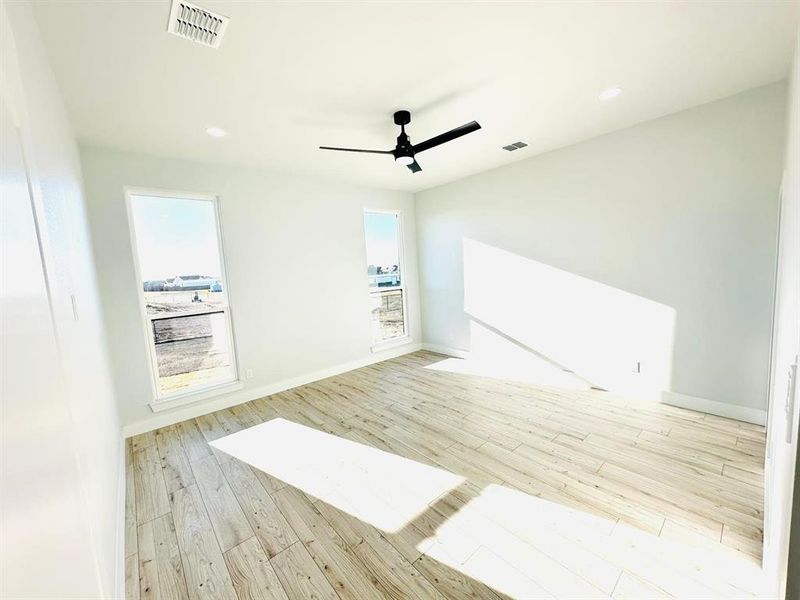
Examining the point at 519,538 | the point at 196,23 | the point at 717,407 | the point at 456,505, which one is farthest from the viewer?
the point at 717,407

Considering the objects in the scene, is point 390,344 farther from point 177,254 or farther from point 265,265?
point 177,254

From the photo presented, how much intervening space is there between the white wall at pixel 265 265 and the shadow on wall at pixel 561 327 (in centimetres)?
161

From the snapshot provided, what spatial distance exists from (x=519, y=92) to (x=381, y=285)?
129 inches

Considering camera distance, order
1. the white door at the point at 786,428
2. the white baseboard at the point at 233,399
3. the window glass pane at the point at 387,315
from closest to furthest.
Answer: the white door at the point at 786,428 < the white baseboard at the point at 233,399 < the window glass pane at the point at 387,315

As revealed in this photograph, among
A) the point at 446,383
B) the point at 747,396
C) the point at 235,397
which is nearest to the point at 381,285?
the point at 446,383

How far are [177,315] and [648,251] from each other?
16.0 feet

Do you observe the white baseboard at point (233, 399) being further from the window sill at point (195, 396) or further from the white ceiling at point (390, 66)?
the white ceiling at point (390, 66)

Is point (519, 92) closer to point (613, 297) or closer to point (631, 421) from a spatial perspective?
point (613, 297)

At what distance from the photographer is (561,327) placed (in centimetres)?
376

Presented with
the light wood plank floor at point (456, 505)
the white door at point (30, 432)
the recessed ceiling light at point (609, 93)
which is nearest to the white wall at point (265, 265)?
the light wood plank floor at point (456, 505)

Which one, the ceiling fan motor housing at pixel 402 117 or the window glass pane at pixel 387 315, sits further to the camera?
the window glass pane at pixel 387 315

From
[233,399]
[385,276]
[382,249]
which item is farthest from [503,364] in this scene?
[233,399]

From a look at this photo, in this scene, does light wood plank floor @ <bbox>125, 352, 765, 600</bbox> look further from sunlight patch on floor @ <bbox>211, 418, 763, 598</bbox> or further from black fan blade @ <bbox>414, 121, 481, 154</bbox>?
black fan blade @ <bbox>414, 121, 481, 154</bbox>

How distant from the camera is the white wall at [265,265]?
3.00 m
